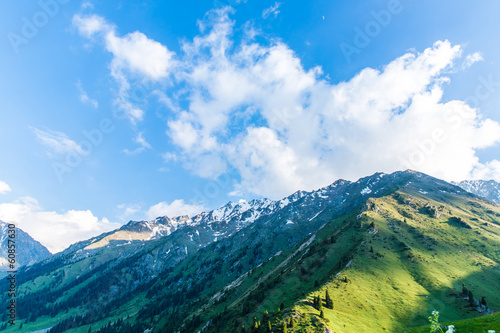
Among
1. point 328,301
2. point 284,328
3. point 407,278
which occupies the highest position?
→ point 284,328

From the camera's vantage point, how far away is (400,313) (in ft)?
300

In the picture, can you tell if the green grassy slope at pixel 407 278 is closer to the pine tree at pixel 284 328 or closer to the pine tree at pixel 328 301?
the pine tree at pixel 328 301

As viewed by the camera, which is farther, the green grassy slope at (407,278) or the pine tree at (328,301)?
the pine tree at (328,301)

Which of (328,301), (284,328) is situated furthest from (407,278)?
(284,328)

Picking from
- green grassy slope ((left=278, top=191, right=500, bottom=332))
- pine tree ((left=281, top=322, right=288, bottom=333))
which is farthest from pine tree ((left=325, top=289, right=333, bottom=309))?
pine tree ((left=281, top=322, right=288, bottom=333))

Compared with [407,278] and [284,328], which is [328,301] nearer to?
[284,328]

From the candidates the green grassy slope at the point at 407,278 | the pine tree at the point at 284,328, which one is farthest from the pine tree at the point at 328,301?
the pine tree at the point at 284,328

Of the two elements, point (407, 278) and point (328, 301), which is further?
point (407, 278)

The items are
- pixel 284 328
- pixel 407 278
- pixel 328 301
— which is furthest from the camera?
pixel 407 278

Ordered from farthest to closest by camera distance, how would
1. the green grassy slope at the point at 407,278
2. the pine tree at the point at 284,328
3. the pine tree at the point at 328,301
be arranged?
the pine tree at the point at 328,301 < the green grassy slope at the point at 407,278 < the pine tree at the point at 284,328

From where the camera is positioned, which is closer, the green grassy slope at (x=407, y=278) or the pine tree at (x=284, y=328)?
the pine tree at (x=284, y=328)

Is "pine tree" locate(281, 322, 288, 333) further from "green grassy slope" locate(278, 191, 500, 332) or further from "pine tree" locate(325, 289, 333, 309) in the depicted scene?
"pine tree" locate(325, 289, 333, 309)

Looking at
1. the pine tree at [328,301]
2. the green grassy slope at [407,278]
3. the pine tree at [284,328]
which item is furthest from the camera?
the pine tree at [328,301]

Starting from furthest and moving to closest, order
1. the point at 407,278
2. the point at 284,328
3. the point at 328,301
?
the point at 407,278 < the point at 328,301 < the point at 284,328
